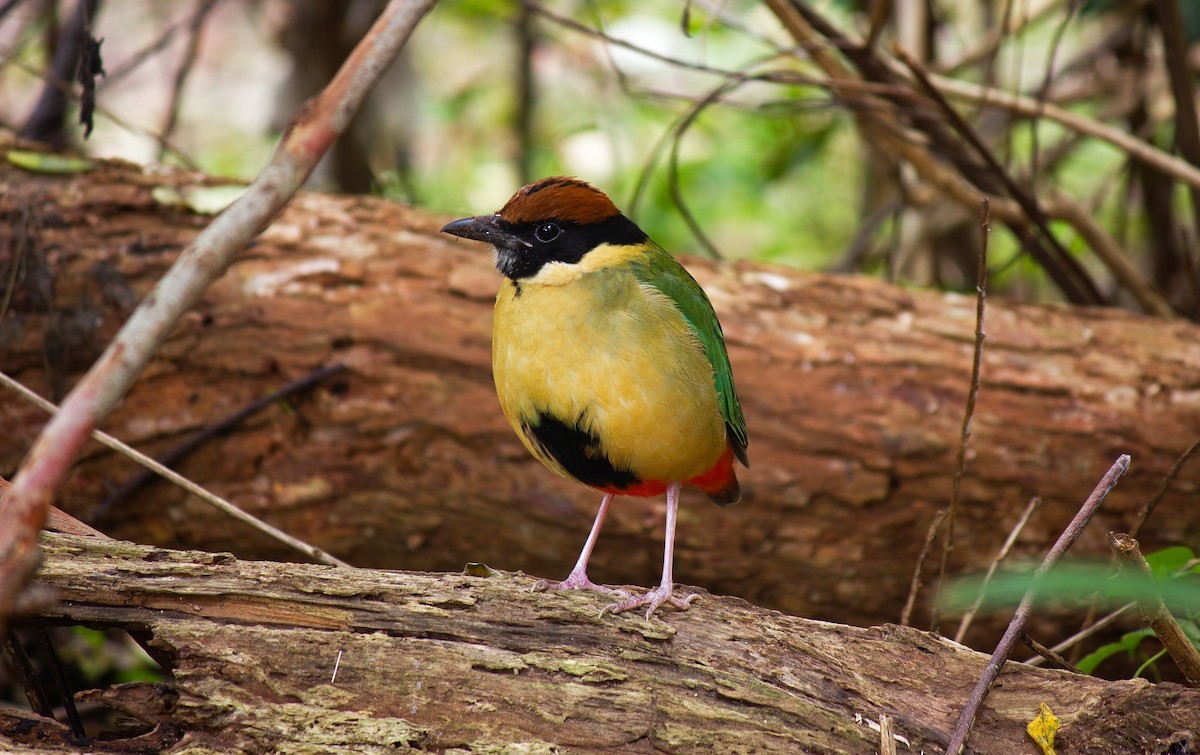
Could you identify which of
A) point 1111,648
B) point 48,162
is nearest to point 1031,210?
point 1111,648

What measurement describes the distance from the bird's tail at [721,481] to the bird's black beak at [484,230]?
3.25 ft

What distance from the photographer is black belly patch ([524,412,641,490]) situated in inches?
125

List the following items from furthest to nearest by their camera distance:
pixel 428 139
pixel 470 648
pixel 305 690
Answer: pixel 428 139 < pixel 470 648 < pixel 305 690

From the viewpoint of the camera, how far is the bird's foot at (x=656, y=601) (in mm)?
3104

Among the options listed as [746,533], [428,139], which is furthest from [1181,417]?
[428,139]

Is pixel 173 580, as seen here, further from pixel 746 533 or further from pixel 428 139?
pixel 428 139

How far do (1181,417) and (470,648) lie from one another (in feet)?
11.4

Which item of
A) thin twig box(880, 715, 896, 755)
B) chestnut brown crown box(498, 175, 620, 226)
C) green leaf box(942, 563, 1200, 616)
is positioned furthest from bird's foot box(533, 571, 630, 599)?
green leaf box(942, 563, 1200, 616)

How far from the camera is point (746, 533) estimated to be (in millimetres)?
4633

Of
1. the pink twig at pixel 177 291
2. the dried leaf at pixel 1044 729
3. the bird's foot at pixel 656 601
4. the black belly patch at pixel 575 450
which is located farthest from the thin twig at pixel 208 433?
the dried leaf at pixel 1044 729

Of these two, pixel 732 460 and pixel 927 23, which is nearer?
pixel 732 460

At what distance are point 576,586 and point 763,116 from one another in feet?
11.3

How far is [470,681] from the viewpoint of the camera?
2627 millimetres

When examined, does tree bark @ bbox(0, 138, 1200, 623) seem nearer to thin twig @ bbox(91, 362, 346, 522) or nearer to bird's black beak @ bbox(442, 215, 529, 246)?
thin twig @ bbox(91, 362, 346, 522)
